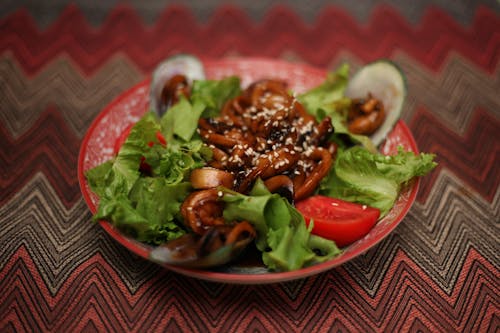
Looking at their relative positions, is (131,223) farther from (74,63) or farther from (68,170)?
(74,63)

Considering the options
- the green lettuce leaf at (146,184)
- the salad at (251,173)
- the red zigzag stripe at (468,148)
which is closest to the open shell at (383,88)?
the salad at (251,173)

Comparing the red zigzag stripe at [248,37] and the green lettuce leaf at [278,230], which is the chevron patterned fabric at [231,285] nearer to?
the red zigzag stripe at [248,37]

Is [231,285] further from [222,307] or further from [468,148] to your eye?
[468,148]

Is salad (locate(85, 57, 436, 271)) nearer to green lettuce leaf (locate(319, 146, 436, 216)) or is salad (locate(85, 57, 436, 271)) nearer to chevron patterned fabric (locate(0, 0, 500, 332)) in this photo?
green lettuce leaf (locate(319, 146, 436, 216))

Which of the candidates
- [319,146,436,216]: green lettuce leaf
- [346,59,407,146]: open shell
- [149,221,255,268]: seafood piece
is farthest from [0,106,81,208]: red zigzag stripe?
[346,59,407,146]: open shell

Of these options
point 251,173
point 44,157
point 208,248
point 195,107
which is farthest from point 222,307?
point 44,157
